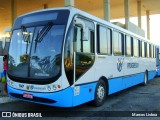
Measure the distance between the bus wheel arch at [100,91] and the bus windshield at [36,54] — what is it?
6.96 ft

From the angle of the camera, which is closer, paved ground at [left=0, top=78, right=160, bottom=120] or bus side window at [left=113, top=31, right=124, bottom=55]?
paved ground at [left=0, top=78, right=160, bottom=120]

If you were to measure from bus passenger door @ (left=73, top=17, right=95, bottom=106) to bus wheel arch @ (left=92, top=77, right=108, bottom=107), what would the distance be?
434 millimetres

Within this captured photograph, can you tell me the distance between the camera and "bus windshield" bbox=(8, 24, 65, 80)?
6.75 metres

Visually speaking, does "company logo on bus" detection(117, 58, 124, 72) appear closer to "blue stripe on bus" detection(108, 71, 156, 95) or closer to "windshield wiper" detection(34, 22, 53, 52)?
"blue stripe on bus" detection(108, 71, 156, 95)

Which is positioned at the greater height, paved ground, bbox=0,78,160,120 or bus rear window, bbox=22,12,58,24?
bus rear window, bbox=22,12,58,24

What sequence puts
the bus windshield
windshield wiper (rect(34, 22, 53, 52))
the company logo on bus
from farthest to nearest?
Answer: the company logo on bus
windshield wiper (rect(34, 22, 53, 52))
the bus windshield

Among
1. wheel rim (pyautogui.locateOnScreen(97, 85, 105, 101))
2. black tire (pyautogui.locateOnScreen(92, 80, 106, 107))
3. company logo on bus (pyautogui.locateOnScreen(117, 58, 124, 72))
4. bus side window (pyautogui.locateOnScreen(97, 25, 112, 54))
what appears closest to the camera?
black tire (pyautogui.locateOnScreen(92, 80, 106, 107))

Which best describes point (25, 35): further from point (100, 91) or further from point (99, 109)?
point (99, 109)

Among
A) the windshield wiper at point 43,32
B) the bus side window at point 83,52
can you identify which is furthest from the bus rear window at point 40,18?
the bus side window at point 83,52

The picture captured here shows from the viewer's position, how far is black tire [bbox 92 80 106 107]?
27.4 feet

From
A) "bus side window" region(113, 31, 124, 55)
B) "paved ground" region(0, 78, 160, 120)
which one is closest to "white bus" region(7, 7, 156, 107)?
"paved ground" region(0, 78, 160, 120)

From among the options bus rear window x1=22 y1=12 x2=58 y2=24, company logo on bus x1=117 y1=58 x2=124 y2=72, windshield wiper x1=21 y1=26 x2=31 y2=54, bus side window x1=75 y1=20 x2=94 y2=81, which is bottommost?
company logo on bus x1=117 y1=58 x2=124 y2=72

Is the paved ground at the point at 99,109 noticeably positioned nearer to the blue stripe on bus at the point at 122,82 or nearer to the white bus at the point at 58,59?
the white bus at the point at 58,59

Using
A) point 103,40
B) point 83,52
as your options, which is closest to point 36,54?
point 83,52
